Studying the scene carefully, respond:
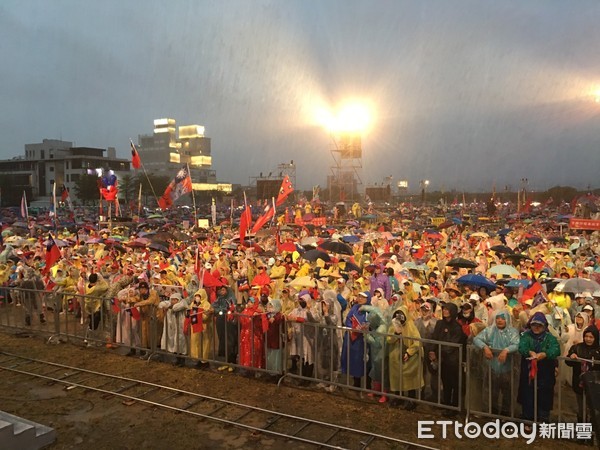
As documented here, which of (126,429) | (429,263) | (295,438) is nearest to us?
(295,438)

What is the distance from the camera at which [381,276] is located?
1161 cm

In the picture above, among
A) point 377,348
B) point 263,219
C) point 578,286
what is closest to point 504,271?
point 578,286

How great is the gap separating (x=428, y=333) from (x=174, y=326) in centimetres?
470

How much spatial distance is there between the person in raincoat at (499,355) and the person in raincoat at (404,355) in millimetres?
891

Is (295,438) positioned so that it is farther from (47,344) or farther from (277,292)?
(47,344)

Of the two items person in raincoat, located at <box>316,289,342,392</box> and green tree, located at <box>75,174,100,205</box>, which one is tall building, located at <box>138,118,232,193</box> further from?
person in raincoat, located at <box>316,289,342,392</box>

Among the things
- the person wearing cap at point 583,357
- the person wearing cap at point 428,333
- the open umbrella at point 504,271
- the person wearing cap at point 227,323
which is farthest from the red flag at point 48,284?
the person wearing cap at point 583,357

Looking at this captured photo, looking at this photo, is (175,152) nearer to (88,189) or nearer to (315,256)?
(88,189)

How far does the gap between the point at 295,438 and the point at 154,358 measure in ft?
14.5

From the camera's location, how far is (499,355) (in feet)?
21.8

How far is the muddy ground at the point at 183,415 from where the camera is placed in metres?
6.66

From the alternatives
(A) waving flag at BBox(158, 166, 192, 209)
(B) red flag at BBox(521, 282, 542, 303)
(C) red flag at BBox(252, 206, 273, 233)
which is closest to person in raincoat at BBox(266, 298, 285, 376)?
(B) red flag at BBox(521, 282, 542, 303)

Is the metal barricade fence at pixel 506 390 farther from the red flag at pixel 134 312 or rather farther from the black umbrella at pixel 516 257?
the black umbrella at pixel 516 257

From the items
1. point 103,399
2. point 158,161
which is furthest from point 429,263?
point 158,161
